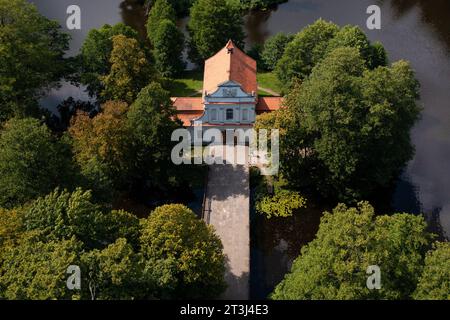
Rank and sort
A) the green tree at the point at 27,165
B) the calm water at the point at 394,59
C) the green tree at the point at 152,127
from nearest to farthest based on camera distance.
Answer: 1. the green tree at the point at 27,165
2. the green tree at the point at 152,127
3. the calm water at the point at 394,59

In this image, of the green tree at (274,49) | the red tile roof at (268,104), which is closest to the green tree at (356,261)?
the red tile roof at (268,104)

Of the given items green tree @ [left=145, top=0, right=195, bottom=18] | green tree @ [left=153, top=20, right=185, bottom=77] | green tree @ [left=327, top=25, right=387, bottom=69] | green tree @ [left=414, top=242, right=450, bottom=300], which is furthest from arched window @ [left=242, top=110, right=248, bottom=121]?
green tree @ [left=145, top=0, right=195, bottom=18]

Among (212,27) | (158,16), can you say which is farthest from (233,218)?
(158,16)

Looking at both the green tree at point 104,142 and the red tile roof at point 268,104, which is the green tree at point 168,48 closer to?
the red tile roof at point 268,104
